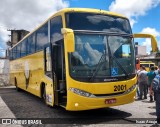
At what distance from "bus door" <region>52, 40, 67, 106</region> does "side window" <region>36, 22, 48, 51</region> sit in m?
1.30

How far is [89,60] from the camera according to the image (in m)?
8.99

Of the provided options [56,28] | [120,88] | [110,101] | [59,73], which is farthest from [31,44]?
[110,101]

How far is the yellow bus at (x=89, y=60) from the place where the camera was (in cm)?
885

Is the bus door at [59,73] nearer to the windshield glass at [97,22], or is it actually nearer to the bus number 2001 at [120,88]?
the windshield glass at [97,22]

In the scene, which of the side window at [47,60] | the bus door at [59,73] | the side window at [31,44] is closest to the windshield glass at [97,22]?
the bus door at [59,73]

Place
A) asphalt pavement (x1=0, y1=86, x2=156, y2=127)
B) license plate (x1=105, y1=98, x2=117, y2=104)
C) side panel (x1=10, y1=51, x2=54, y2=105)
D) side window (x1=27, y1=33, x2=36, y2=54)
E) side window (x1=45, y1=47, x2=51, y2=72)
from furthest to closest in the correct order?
1. side window (x1=27, y1=33, x2=36, y2=54)
2. side panel (x1=10, y1=51, x2=54, y2=105)
3. side window (x1=45, y1=47, x2=51, y2=72)
4. license plate (x1=105, y1=98, x2=117, y2=104)
5. asphalt pavement (x1=0, y1=86, x2=156, y2=127)

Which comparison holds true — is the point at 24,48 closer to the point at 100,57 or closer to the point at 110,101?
the point at 100,57

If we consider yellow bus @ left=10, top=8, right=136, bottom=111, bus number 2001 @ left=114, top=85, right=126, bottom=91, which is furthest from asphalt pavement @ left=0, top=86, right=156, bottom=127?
bus number 2001 @ left=114, top=85, right=126, bottom=91

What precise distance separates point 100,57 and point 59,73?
1.97 metres

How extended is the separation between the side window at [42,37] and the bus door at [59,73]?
1299 millimetres

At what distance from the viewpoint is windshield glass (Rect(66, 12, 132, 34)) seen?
9.32 m

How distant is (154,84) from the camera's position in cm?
848

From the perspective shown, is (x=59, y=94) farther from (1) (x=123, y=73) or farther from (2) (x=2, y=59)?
(2) (x=2, y=59)

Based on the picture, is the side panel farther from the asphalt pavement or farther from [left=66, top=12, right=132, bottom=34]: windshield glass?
[left=66, top=12, right=132, bottom=34]: windshield glass
